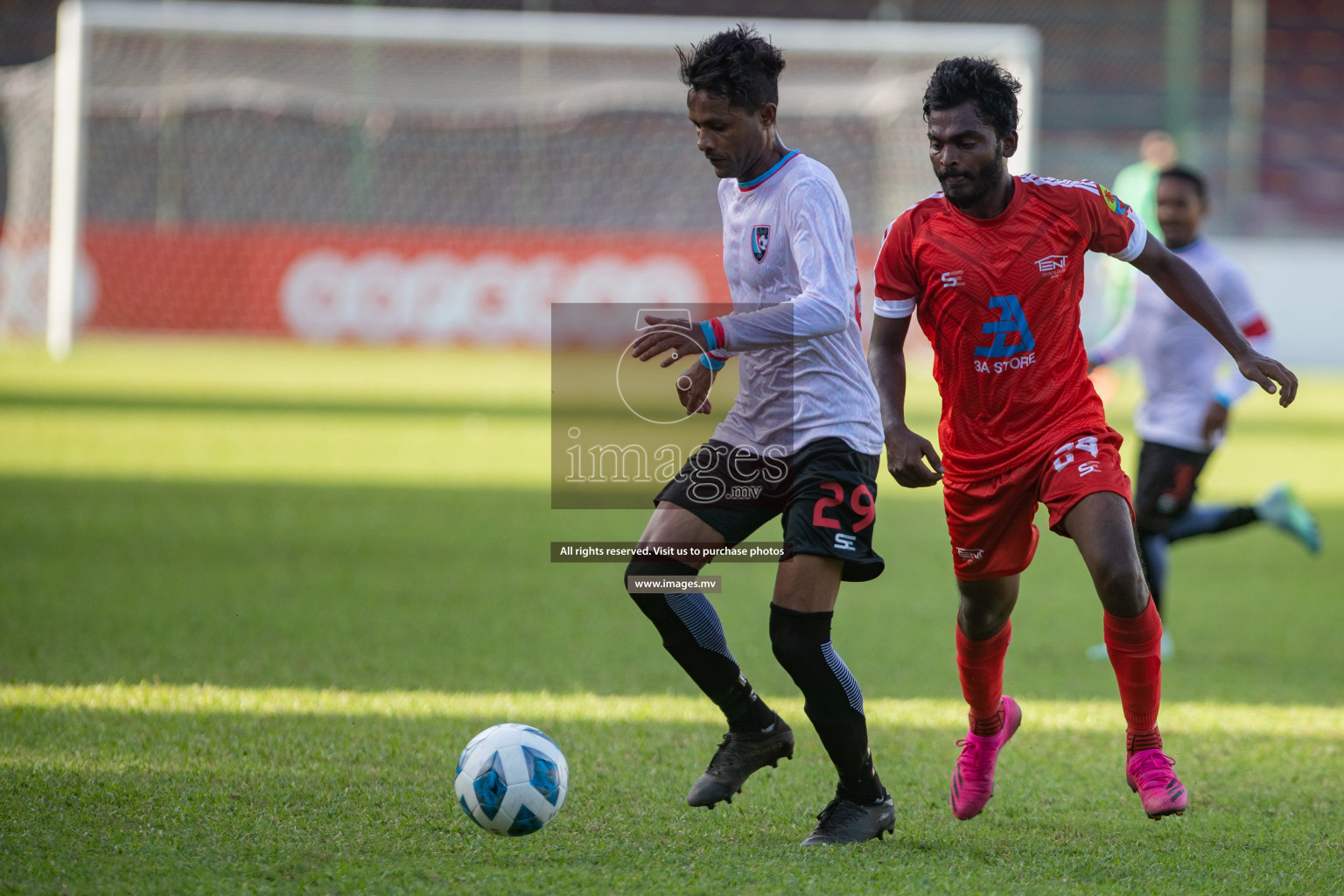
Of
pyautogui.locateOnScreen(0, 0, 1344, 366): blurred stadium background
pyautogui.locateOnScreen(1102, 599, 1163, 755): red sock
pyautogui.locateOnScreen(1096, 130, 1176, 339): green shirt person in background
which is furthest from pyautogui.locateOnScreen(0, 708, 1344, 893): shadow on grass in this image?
pyautogui.locateOnScreen(0, 0, 1344, 366): blurred stadium background

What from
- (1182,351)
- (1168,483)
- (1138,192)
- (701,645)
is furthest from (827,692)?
(1138,192)

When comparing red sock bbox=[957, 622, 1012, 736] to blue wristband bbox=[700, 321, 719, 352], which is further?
red sock bbox=[957, 622, 1012, 736]

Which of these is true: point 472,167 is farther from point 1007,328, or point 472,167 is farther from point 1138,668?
point 1138,668

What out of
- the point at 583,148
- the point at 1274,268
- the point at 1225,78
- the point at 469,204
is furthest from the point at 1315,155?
the point at 469,204

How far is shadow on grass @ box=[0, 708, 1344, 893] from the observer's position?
351 centimetres

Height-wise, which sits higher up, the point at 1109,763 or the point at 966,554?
the point at 966,554

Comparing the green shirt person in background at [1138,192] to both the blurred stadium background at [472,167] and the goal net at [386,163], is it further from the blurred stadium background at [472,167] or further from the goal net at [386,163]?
the blurred stadium background at [472,167]

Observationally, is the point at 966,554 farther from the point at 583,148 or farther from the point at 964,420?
the point at 583,148

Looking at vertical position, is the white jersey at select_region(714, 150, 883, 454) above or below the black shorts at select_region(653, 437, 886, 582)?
above

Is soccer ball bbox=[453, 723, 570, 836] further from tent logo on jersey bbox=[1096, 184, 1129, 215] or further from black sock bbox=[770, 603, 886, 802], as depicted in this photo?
tent logo on jersey bbox=[1096, 184, 1129, 215]

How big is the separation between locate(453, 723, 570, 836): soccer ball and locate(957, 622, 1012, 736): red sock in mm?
1305

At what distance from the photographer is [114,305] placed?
23312 mm

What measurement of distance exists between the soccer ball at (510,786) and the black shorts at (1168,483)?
157 inches

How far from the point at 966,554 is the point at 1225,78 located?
89.2ft
